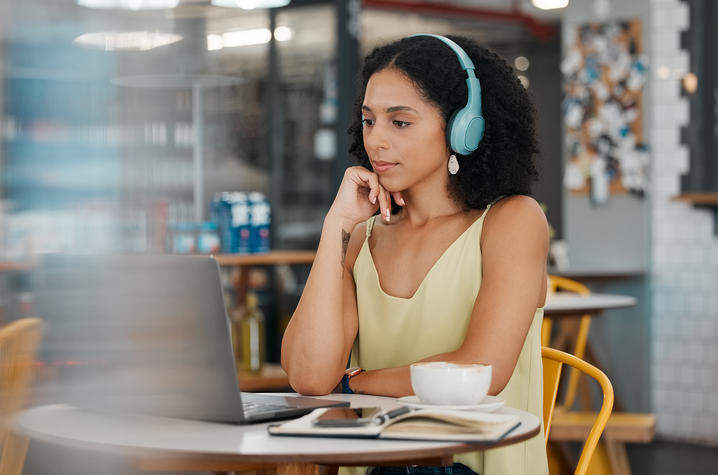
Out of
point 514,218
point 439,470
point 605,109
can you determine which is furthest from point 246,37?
point 439,470

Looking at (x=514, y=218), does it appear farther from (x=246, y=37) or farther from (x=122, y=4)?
(x=246, y=37)

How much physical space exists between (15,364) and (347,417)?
636 mm

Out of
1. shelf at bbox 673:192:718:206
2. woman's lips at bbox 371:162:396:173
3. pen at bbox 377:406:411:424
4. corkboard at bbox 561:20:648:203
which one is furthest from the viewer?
corkboard at bbox 561:20:648:203

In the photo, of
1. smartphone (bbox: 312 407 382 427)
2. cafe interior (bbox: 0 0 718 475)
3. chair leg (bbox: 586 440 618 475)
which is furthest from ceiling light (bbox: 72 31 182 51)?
chair leg (bbox: 586 440 618 475)

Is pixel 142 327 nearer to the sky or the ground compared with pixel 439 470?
nearer to the sky

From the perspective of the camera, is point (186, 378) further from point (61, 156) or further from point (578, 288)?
point (578, 288)

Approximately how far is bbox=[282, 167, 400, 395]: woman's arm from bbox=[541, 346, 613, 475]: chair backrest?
393 millimetres

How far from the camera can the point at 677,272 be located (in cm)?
492

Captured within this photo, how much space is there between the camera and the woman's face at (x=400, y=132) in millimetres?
1700

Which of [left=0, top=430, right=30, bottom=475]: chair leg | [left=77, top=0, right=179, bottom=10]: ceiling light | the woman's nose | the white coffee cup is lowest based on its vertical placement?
[left=0, top=430, right=30, bottom=475]: chair leg

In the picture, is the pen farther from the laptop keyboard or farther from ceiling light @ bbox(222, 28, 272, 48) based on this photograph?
ceiling light @ bbox(222, 28, 272, 48)

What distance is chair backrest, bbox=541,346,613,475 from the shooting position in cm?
163

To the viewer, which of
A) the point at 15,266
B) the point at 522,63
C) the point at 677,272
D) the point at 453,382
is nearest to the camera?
the point at 453,382

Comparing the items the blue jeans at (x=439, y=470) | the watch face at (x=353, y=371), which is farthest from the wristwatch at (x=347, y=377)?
the blue jeans at (x=439, y=470)
